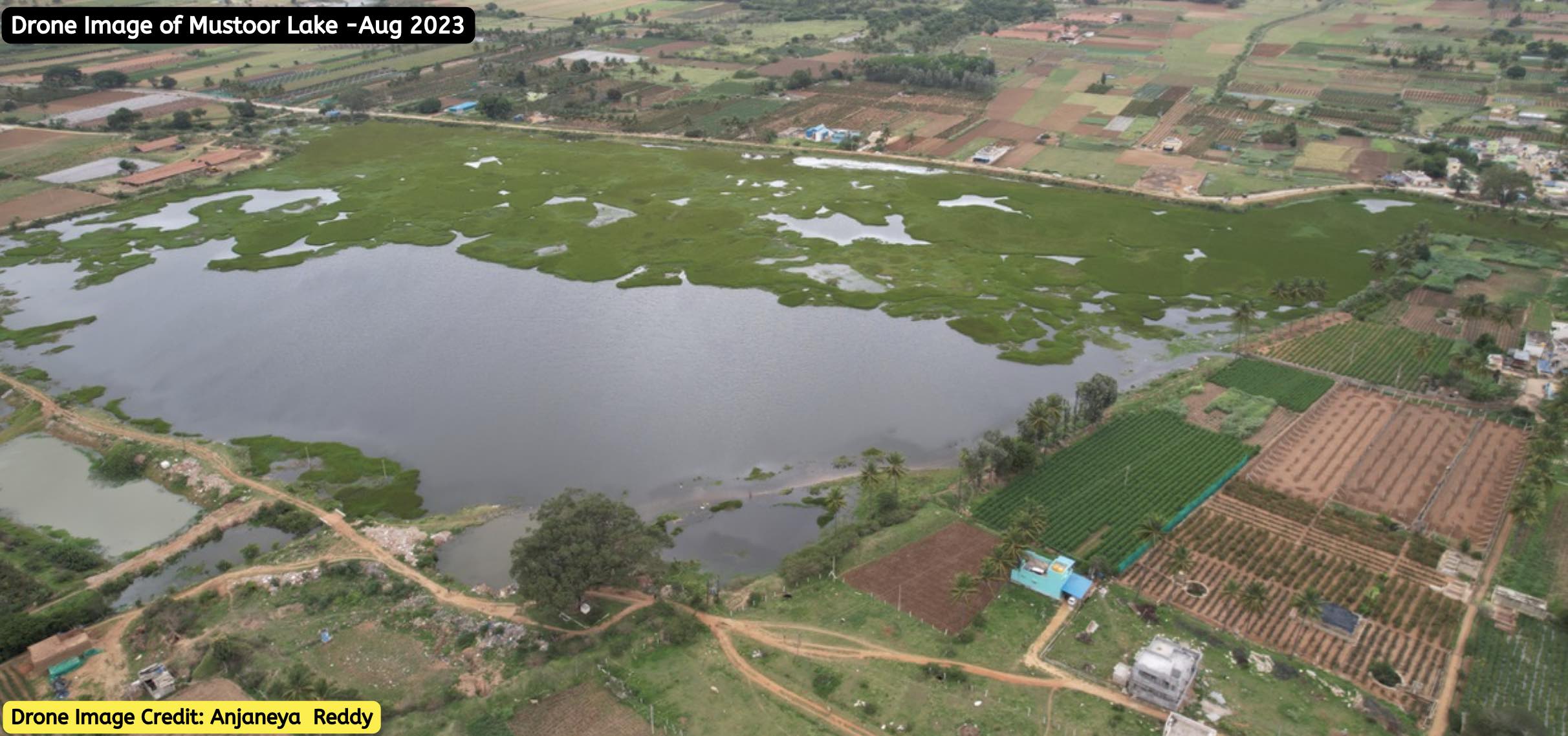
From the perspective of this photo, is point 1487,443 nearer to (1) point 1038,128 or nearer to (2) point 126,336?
(1) point 1038,128

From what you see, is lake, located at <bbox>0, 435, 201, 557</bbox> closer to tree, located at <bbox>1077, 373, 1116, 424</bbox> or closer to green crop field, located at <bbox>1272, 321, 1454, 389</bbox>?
tree, located at <bbox>1077, 373, 1116, 424</bbox>

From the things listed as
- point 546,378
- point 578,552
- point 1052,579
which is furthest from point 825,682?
point 546,378

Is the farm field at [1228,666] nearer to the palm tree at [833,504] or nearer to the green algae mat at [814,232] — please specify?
the palm tree at [833,504]

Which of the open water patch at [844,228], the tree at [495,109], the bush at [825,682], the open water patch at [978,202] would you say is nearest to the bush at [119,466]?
the bush at [825,682]

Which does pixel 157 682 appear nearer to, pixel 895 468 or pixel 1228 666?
pixel 895 468

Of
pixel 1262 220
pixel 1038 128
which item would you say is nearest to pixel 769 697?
pixel 1262 220
